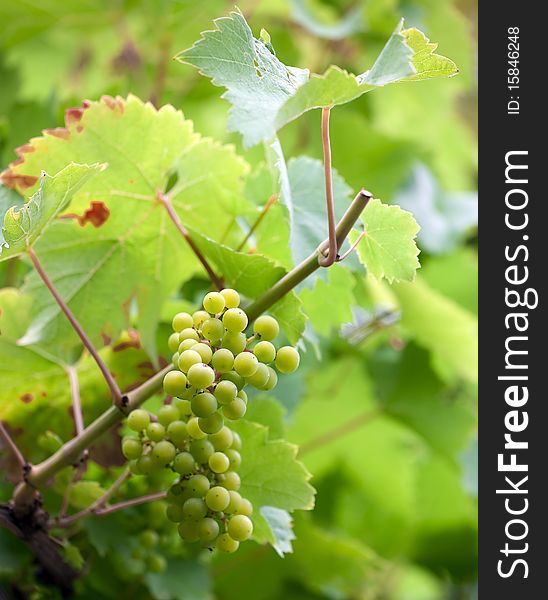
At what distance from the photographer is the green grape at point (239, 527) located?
0.47m

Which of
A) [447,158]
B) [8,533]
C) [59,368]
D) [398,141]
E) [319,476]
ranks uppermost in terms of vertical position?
[447,158]

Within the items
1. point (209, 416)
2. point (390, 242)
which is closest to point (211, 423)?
point (209, 416)

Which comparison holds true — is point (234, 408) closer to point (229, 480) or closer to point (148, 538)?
point (229, 480)

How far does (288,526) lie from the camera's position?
0.56 meters

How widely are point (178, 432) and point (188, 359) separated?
7 cm

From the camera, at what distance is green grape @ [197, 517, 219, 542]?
0.47 metres

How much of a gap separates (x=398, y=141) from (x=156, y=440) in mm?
727

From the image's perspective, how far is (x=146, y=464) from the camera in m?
0.48

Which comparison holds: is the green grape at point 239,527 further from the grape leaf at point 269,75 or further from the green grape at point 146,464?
the grape leaf at point 269,75

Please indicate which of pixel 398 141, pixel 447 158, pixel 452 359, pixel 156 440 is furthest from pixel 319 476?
pixel 447 158

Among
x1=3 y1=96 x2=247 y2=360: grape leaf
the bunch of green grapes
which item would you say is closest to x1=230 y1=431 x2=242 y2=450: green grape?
the bunch of green grapes

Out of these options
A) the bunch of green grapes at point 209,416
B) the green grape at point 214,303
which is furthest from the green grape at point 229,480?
the green grape at point 214,303

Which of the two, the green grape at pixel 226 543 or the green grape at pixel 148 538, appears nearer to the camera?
the green grape at pixel 226 543

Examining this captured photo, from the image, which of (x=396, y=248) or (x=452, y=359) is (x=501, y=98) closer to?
(x=452, y=359)
